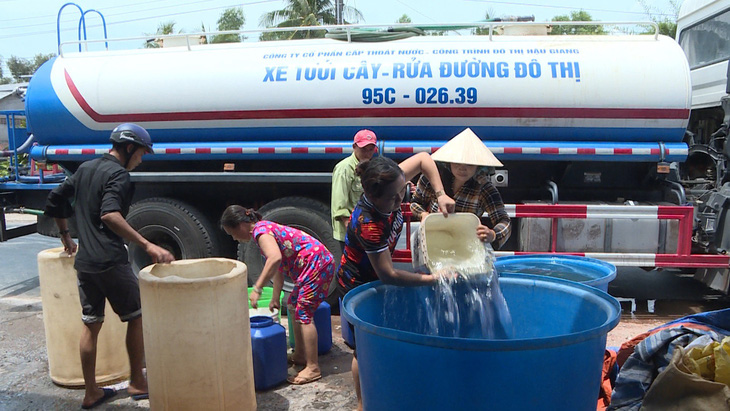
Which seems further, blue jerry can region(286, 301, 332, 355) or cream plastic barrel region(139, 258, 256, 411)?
blue jerry can region(286, 301, 332, 355)

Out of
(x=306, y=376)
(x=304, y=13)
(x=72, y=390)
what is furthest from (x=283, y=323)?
(x=304, y=13)

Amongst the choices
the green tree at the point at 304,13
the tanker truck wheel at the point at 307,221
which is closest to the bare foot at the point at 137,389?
the tanker truck wheel at the point at 307,221

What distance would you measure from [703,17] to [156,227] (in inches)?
229

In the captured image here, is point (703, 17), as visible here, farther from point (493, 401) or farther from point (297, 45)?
point (493, 401)

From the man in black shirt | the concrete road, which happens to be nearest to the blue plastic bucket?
the man in black shirt

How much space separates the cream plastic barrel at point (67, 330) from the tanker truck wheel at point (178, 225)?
1.73 meters

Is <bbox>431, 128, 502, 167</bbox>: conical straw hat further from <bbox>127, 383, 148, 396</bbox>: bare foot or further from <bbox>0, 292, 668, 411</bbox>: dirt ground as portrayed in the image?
<bbox>127, 383, 148, 396</bbox>: bare foot

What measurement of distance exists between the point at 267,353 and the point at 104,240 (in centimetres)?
118

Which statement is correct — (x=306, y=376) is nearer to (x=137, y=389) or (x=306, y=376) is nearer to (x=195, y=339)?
(x=137, y=389)

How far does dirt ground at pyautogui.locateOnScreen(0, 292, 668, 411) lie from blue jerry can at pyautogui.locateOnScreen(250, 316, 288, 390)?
8 centimetres

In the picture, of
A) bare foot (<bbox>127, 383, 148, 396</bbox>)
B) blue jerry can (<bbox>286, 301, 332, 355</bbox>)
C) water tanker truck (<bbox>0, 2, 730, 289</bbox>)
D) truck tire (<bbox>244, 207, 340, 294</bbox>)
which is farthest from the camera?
truck tire (<bbox>244, 207, 340, 294</bbox>)

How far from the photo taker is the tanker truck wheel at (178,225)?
18.7 ft

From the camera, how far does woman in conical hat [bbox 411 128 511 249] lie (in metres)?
3.37

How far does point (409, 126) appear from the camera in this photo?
17.6 ft
